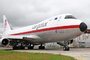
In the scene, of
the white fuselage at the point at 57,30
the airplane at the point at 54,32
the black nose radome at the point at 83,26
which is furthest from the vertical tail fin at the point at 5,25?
the black nose radome at the point at 83,26

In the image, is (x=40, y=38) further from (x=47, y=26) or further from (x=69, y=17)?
(x=69, y=17)

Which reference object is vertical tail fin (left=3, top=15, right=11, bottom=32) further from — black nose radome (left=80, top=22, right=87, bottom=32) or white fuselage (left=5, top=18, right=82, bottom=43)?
black nose radome (left=80, top=22, right=87, bottom=32)

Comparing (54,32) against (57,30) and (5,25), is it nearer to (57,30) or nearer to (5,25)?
(57,30)

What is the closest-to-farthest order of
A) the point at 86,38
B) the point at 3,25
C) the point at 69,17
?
the point at 69,17 → the point at 3,25 → the point at 86,38

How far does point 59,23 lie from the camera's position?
3195cm

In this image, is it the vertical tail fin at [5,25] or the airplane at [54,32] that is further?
the vertical tail fin at [5,25]

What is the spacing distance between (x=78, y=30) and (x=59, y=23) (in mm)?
3436

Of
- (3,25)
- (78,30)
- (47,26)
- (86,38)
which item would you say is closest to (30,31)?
(47,26)

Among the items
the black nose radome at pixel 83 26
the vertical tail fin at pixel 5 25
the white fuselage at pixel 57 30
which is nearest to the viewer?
the black nose radome at pixel 83 26

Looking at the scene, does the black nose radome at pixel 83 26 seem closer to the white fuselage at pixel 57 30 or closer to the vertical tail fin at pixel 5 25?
the white fuselage at pixel 57 30

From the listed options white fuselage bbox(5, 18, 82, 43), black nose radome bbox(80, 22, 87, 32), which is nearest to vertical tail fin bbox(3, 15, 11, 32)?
white fuselage bbox(5, 18, 82, 43)

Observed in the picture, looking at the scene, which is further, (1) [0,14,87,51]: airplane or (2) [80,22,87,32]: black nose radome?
(1) [0,14,87,51]: airplane

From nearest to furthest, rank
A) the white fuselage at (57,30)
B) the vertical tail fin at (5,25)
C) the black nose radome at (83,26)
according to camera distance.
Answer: the black nose radome at (83,26) < the white fuselage at (57,30) < the vertical tail fin at (5,25)

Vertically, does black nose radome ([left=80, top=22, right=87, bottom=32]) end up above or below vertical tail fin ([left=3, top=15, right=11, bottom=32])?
below
